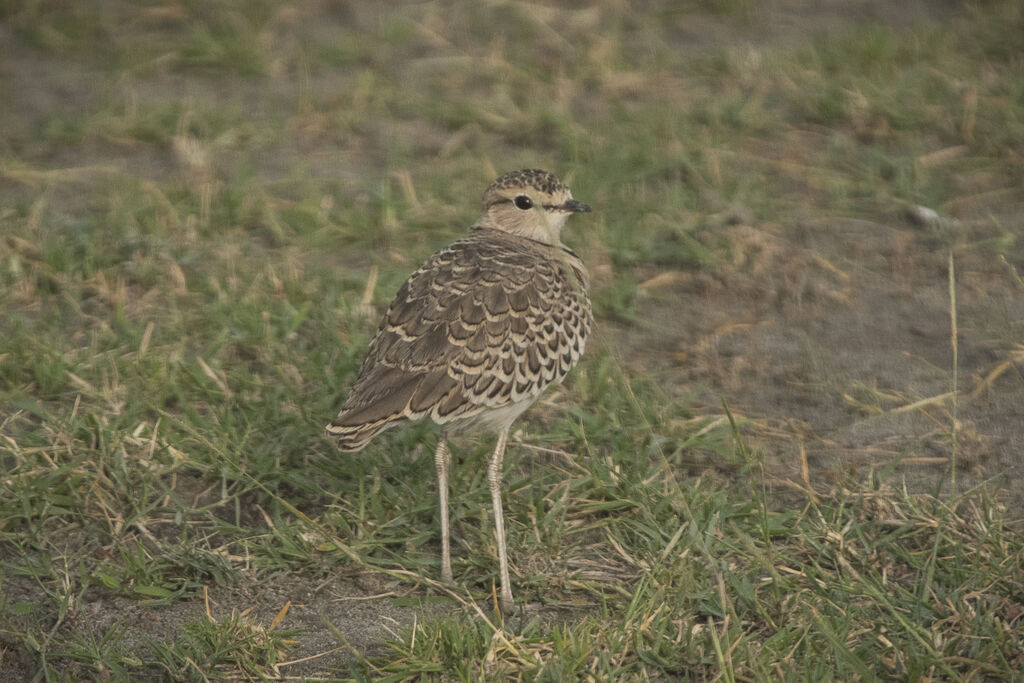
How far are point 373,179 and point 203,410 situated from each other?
7.50 ft

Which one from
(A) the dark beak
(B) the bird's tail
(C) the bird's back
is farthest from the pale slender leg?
(A) the dark beak

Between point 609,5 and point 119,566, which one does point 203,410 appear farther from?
point 609,5

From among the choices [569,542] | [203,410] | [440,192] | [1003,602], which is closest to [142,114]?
[440,192]

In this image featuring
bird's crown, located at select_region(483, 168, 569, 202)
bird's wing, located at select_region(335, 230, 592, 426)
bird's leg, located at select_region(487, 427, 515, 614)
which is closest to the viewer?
bird's leg, located at select_region(487, 427, 515, 614)

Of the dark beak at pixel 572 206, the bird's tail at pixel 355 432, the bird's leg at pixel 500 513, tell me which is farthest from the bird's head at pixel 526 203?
the bird's tail at pixel 355 432

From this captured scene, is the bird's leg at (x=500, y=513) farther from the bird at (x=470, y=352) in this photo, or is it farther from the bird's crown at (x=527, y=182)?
the bird's crown at (x=527, y=182)

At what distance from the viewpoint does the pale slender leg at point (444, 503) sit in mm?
4176

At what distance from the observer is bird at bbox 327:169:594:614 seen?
13.5ft

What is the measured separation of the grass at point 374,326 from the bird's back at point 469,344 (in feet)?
0.95

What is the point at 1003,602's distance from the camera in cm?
377

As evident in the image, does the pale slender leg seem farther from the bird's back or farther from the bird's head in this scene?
the bird's head

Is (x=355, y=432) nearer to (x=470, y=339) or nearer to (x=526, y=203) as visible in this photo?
(x=470, y=339)

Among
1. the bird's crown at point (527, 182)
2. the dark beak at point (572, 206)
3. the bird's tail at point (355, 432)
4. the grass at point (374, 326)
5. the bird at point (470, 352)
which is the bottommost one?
the grass at point (374, 326)

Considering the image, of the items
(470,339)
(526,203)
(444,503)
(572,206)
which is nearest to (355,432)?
(444,503)
